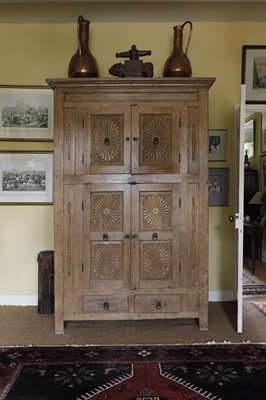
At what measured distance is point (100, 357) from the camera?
247 cm

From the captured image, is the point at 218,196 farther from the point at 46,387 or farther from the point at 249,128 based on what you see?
the point at 249,128

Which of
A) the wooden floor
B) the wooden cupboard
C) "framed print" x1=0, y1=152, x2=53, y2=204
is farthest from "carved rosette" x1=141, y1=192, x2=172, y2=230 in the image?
"framed print" x1=0, y1=152, x2=53, y2=204

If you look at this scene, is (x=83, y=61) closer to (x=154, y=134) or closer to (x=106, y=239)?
(x=154, y=134)

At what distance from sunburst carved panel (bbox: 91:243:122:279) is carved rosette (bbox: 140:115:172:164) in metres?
0.76

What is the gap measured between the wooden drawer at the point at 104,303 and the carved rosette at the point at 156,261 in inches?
10.6

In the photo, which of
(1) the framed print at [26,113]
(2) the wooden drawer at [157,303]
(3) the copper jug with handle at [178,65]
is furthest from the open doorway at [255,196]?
(1) the framed print at [26,113]

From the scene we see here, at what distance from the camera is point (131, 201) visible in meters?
2.88

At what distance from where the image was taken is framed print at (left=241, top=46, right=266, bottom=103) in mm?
3584

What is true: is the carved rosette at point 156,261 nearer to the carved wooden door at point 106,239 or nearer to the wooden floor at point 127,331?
the carved wooden door at point 106,239

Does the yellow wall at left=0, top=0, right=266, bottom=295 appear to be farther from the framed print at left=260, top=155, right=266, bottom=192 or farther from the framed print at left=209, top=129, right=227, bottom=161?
the framed print at left=260, top=155, right=266, bottom=192

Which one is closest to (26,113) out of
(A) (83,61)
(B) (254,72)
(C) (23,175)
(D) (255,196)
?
(C) (23,175)

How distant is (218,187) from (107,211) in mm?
1356

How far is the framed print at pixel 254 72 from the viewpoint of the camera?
3.58m

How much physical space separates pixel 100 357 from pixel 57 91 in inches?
80.8
